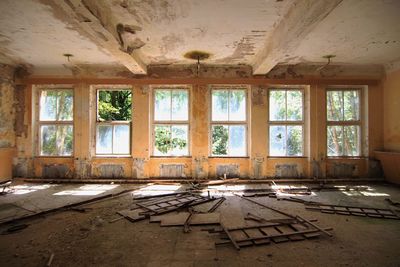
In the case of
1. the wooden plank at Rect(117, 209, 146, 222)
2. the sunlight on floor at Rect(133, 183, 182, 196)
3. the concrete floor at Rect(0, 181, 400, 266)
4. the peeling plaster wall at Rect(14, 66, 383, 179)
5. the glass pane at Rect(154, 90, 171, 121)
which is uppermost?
the glass pane at Rect(154, 90, 171, 121)

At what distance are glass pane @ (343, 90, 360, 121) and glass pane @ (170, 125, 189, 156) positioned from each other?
422 centimetres

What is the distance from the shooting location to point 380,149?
6.34m

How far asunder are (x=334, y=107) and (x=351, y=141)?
1.00 metres

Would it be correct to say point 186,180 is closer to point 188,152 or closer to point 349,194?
point 188,152

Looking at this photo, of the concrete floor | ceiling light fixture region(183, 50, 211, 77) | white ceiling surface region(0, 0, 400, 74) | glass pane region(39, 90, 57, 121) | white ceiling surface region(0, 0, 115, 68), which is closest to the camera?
the concrete floor

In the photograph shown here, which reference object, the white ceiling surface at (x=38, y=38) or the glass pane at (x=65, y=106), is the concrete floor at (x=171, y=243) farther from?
the white ceiling surface at (x=38, y=38)

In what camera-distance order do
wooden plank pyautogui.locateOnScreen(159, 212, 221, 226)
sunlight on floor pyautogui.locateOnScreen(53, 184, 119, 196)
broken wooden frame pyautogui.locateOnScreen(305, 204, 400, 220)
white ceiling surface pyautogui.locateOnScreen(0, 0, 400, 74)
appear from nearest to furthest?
wooden plank pyautogui.locateOnScreen(159, 212, 221, 226)
white ceiling surface pyautogui.locateOnScreen(0, 0, 400, 74)
broken wooden frame pyautogui.locateOnScreen(305, 204, 400, 220)
sunlight on floor pyautogui.locateOnScreen(53, 184, 119, 196)

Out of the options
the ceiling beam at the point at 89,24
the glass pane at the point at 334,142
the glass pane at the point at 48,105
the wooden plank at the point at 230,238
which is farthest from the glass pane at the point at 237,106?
the glass pane at the point at 48,105

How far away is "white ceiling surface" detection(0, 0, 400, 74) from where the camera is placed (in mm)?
3449

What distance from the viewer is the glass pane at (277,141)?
6480 mm

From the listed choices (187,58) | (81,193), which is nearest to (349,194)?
(187,58)

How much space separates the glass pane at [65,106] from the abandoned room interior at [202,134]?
59 mm

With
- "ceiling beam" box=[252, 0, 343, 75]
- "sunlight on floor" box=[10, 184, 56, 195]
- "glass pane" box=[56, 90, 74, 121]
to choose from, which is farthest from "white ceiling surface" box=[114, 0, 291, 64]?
"sunlight on floor" box=[10, 184, 56, 195]

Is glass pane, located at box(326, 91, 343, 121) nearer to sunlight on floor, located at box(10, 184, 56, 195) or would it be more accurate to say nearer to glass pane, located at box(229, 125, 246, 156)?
glass pane, located at box(229, 125, 246, 156)
